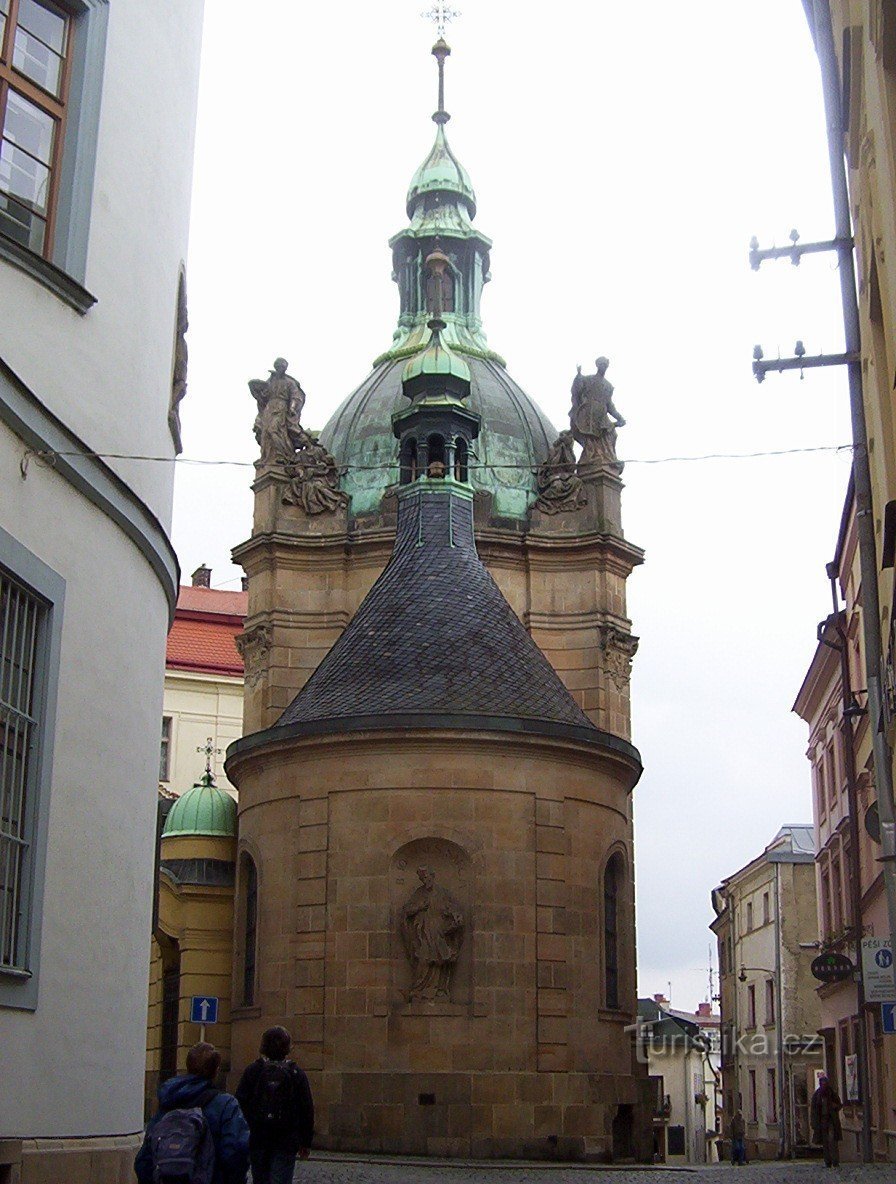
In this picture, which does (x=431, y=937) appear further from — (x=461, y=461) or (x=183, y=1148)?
(x=183, y=1148)

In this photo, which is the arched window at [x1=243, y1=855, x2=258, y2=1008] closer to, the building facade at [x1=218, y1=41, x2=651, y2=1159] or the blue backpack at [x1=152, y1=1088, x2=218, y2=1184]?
the building facade at [x1=218, y1=41, x2=651, y2=1159]

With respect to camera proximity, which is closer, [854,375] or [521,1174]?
[854,375]

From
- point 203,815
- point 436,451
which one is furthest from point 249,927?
point 436,451

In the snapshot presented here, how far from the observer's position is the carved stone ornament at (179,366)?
14.4 meters

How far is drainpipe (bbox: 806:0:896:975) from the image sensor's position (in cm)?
1580

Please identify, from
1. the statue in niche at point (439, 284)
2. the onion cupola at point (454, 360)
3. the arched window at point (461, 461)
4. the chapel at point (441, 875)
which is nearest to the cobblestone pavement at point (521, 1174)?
the chapel at point (441, 875)

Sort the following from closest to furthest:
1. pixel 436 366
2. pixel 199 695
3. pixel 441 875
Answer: pixel 441 875, pixel 436 366, pixel 199 695

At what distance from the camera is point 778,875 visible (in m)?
54.1

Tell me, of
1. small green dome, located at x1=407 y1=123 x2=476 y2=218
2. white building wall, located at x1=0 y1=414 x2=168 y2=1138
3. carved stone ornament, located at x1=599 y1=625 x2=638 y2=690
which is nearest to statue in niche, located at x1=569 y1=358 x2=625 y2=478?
carved stone ornament, located at x1=599 y1=625 x2=638 y2=690

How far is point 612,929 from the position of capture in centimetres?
2822

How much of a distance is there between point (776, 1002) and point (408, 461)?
27490 mm

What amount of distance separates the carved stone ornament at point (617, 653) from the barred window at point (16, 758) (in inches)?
1016

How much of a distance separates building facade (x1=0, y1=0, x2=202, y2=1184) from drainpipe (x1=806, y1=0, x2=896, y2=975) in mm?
6805

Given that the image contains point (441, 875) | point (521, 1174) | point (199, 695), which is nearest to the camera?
point (521, 1174)
